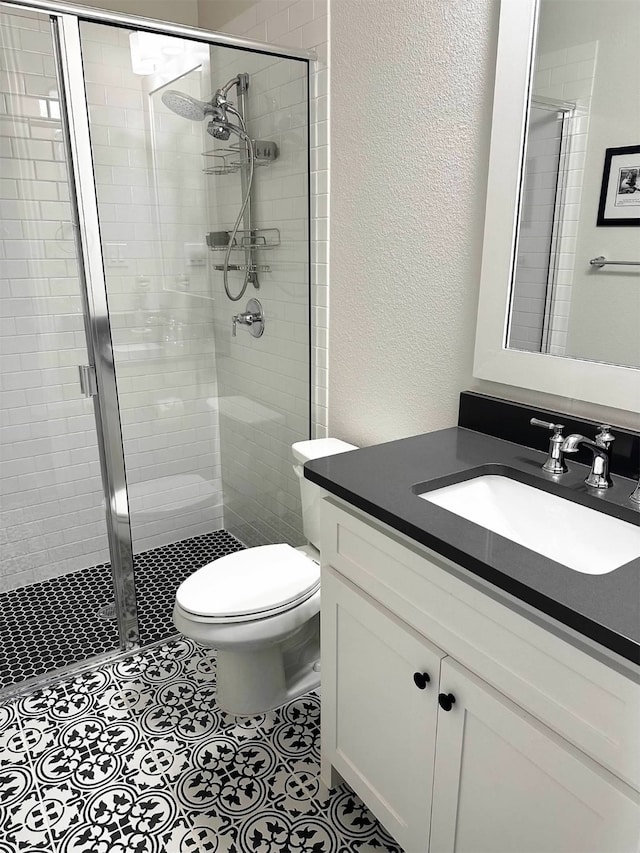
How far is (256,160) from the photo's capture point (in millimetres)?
2338

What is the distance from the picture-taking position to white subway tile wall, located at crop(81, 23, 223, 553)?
2.05 metres

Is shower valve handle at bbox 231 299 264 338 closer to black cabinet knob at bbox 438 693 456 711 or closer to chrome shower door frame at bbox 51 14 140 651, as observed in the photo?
chrome shower door frame at bbox 51 14 140 651

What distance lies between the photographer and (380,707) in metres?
1.41

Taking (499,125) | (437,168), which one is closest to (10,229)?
(437,168)

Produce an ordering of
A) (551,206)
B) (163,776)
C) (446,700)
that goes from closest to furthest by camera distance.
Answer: (446,700)
(551,206)
(163,776)

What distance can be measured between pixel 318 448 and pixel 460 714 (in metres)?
1.16

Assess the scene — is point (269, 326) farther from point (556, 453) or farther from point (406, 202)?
point (556, 453)

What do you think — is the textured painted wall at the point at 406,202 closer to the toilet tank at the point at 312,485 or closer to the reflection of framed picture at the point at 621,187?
the toilet tank at the point at 312,485

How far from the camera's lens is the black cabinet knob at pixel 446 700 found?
1183mm

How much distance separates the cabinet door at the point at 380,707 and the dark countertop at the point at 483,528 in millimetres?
250

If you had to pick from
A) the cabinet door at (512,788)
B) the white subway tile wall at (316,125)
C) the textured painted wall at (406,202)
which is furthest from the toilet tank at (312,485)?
the cabinet door at (512,788)

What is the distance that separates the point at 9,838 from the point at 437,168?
2.08m

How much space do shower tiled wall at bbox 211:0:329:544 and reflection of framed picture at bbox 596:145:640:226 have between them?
1.10m

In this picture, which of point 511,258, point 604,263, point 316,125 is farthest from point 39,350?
point 604,263
